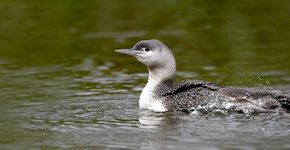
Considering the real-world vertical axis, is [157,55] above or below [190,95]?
above

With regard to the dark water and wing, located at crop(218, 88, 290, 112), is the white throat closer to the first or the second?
the dark water

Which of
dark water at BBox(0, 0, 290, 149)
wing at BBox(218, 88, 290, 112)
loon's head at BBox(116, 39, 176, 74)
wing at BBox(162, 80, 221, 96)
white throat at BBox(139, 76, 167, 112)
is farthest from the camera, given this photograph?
loon's head at BBox(116, 39, 176, 74)

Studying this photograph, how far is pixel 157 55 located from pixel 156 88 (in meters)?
0.38

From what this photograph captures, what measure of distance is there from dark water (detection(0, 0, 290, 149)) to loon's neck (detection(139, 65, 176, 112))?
0.17m

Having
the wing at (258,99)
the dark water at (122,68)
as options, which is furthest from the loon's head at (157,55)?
the wing at (258,99)

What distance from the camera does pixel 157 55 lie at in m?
9.47

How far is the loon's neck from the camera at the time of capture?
9.27 m

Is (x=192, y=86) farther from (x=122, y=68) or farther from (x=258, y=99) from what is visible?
(x=122, y=68)

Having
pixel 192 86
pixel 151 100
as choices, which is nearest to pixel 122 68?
pixel 151 100

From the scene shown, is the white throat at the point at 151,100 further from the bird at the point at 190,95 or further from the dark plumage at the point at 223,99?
the dark plumage at the point at 223,99

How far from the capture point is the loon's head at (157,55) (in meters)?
9.47

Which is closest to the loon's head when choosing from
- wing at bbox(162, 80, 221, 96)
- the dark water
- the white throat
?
the white throat

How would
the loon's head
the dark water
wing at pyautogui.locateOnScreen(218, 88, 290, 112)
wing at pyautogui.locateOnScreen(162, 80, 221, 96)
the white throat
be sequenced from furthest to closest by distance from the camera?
the loon's head, the white throat, wing at pyautogui.locateOnScreen(162, 80, 221, 96), wing at pyautogui.locateOnScreen(218, 88, 290, 112), the dark water

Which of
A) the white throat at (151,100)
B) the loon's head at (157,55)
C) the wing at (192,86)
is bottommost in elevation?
the white throat at (151,100)
